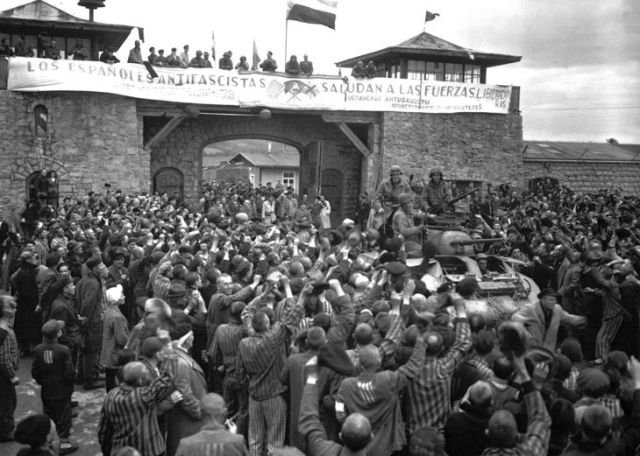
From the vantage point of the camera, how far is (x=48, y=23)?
23.8 metres

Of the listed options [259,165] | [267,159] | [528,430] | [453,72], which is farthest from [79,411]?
[267,159]

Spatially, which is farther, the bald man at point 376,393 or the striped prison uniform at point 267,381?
the striped prison uniform at point 267,381

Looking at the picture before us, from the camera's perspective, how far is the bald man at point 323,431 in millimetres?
4566

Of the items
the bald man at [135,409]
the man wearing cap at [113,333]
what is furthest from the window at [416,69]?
the bald man at [135,409]

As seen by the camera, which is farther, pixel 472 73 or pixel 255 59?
pixel 472 73

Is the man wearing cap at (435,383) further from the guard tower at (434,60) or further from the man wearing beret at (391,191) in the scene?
the guard tower at (434,60)

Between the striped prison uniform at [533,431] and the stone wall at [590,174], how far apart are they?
26.9m

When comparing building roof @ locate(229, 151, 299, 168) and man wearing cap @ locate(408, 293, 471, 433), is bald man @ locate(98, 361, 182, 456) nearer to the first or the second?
man wearing cap @ locate(408, 293, 471, 433)

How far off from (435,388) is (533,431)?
4.44 ft

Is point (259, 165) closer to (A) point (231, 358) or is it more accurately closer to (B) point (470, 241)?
(B) point (470, 241)

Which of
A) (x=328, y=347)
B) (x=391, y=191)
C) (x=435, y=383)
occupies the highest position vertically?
(x=391, y=191)

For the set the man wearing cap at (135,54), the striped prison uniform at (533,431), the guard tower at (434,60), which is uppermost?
the guard tower at (434,60)

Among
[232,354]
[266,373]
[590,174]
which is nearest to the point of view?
[266,373]

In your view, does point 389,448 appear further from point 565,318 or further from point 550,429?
point 565,318
